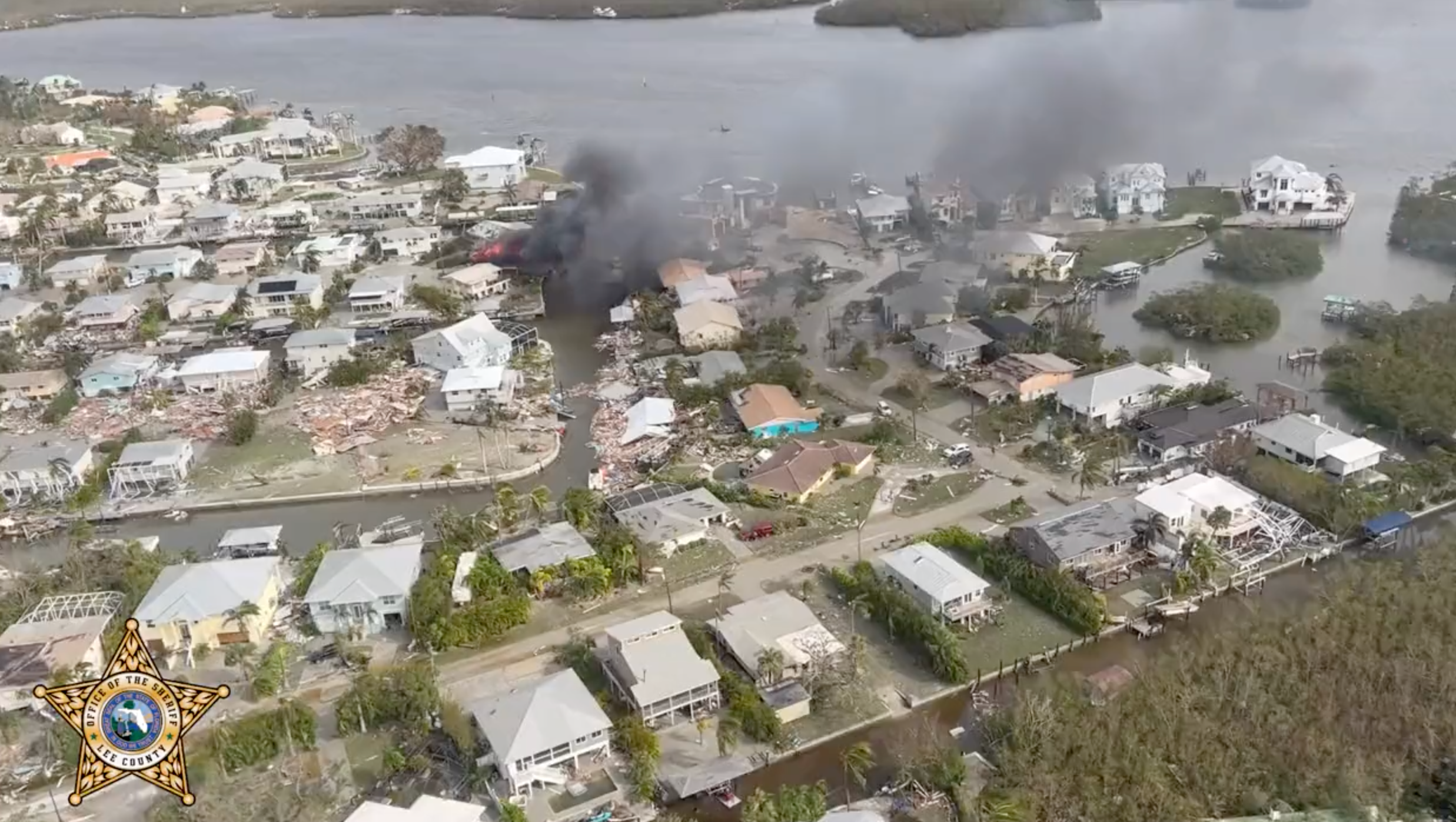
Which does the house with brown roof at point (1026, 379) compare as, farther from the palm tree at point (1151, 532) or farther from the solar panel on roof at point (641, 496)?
the solar panel on roof at point (641, 496)

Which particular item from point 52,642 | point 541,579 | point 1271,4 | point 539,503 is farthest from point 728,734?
point 1271,4

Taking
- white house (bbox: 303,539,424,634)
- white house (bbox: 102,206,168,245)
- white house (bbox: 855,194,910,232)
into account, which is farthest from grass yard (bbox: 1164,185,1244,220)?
white house (bbox: 102,206,168,245)

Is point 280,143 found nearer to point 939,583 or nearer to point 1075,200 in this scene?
point 1075,200

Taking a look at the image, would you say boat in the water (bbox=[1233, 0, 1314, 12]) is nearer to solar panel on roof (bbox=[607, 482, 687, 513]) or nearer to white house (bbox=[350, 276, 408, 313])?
solar panel on roof (bbox=[607, 482, 687, 513])

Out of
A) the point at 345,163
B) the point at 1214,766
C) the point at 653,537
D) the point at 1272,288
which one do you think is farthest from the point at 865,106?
the point at 1214,766

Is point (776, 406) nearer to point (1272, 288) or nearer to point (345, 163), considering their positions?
point (1272, 288)
